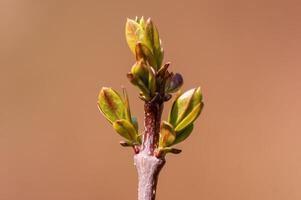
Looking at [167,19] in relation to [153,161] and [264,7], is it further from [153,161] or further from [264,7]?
[153,161]

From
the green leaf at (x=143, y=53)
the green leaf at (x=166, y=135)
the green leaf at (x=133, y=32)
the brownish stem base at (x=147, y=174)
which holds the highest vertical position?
the green leaf at (x=133, y=32)

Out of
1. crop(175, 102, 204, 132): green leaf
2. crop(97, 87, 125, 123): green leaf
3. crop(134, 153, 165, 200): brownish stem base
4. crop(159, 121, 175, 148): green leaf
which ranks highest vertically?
crop(97, 87, 125, 123): green leaf

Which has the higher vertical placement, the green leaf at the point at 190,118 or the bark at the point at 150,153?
the green leaf at the point at 190,118

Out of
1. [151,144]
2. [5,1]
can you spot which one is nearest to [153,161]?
[151,144]

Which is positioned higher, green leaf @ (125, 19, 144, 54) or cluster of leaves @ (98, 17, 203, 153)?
green leaf @ (125, 19, 144, 54)
